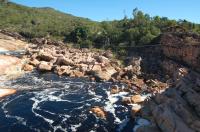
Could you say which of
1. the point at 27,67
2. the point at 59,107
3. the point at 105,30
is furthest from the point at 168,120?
the point at 105,30

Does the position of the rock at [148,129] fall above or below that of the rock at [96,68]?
below

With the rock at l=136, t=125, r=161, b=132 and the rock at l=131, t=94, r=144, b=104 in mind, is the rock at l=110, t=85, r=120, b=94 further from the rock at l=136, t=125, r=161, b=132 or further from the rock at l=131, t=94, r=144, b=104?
the rock at l=136, t=125, r=161, b=132

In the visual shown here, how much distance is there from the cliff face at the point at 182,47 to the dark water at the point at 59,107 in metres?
16.8

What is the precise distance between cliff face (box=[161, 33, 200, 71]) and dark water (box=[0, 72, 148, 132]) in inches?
660

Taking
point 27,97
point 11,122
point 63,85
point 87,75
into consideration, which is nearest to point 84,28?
point 87,75

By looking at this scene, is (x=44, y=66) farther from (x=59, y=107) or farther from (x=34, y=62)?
(x=59, y=107)

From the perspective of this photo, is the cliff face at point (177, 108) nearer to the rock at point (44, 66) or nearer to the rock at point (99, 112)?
the rock at point (99, 112)

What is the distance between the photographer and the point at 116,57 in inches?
3548

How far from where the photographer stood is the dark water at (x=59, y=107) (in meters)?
42.2

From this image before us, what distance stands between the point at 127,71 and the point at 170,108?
3163 centimetres

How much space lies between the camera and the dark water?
42.2 m

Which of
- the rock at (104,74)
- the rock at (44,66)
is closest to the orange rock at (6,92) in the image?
the rock at (44,66)

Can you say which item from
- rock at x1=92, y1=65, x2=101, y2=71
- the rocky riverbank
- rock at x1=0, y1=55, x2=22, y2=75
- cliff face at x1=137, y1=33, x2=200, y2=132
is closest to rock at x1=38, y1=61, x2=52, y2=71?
the rocky riverbank

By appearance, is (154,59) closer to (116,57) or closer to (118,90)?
(116,57)
